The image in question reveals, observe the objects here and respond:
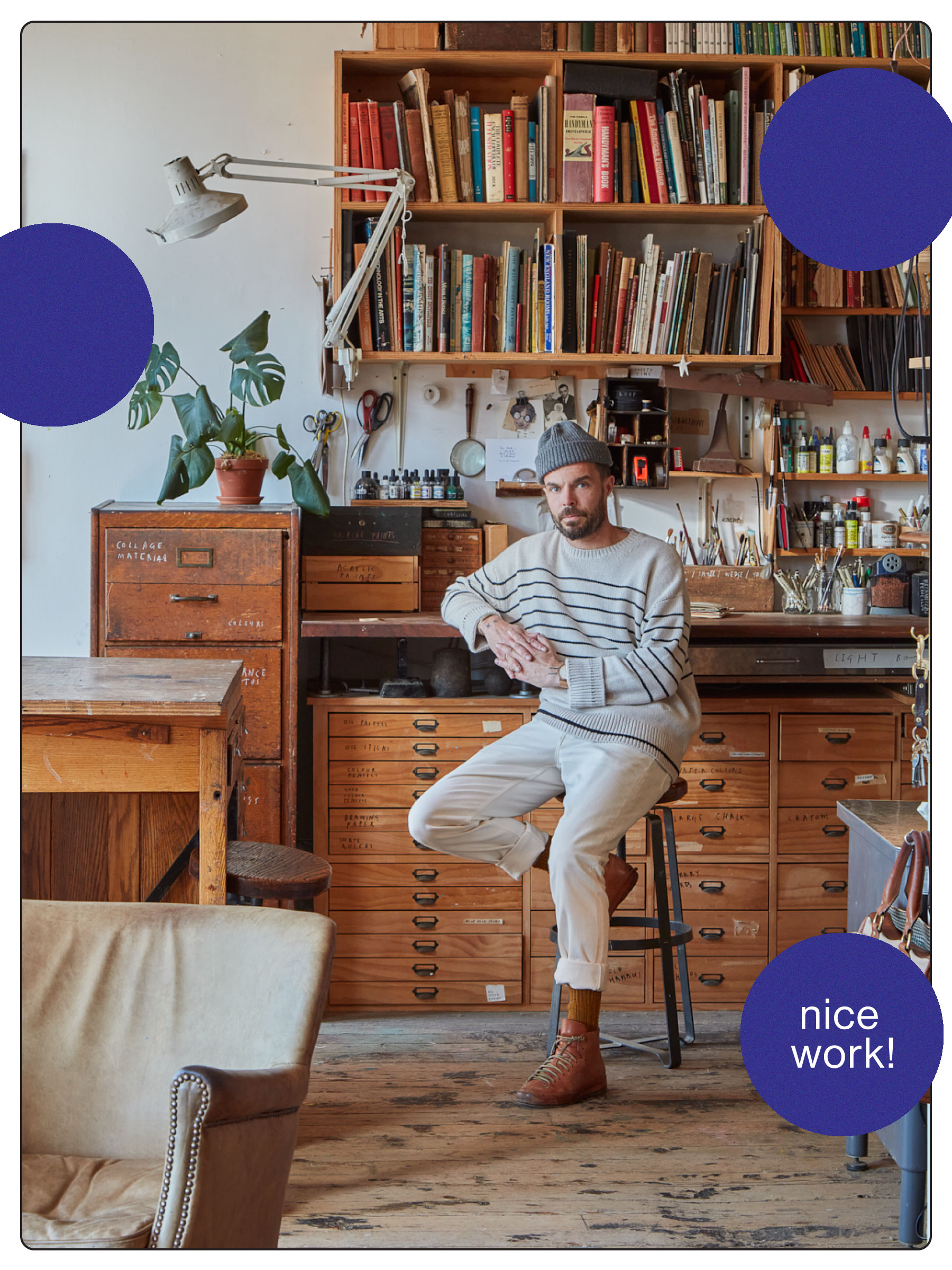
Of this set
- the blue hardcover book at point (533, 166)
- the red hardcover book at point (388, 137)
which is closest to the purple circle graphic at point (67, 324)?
the red hardcover book at point (388, 137)

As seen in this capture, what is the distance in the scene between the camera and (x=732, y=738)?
3486mm

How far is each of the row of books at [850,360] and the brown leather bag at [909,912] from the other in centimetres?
257

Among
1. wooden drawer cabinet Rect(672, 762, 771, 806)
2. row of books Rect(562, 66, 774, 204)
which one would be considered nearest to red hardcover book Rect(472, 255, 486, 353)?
row of books Rect(562, 66, 774, 204)

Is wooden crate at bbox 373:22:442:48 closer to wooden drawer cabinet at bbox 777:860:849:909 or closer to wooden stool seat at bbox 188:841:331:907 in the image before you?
wooden stool seat at bbox 188:841:331:907

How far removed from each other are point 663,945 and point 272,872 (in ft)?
3.67

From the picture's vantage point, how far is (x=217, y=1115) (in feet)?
4.48

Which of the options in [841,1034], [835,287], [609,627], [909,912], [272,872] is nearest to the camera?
[841,1034]

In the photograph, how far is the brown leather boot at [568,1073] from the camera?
278 cm

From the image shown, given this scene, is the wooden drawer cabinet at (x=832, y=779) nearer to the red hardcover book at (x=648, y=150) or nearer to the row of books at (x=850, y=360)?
the row of books at (x=850, y=360)

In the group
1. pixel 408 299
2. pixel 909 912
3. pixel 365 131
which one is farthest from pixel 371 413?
pixel 909 912

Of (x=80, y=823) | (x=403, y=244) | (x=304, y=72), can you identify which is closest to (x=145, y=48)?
(x=304, y=72)

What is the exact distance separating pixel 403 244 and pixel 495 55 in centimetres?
66

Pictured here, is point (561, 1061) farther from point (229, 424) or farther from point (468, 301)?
point (468, 301)

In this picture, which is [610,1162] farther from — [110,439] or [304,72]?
[304,72]
